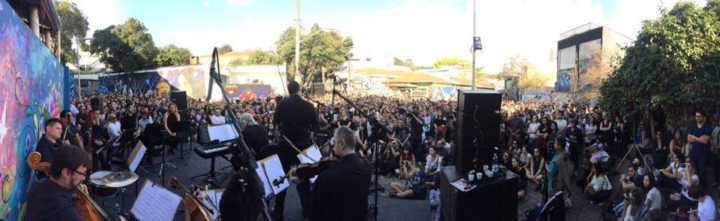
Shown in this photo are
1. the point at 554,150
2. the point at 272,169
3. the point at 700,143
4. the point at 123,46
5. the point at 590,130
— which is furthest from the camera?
the point at 123,46

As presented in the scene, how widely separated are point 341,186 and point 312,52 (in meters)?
35.0

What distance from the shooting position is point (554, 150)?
9422mm

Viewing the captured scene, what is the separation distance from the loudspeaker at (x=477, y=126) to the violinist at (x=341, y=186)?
265 centimetres

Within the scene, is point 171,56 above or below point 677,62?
above

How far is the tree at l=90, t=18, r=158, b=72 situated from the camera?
117 feet

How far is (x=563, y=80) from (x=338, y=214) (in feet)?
116

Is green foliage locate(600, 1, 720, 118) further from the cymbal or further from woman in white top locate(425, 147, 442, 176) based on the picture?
the cymbal

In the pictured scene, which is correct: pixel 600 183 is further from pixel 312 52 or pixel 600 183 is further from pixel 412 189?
pixel 312 52

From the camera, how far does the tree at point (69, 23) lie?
32000 millimetres

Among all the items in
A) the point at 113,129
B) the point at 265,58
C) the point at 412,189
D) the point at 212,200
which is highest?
the point at 265,58

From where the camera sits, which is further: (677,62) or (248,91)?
(248,91)

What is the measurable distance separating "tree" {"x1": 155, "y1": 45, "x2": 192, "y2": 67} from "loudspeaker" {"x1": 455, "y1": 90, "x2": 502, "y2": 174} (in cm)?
3885

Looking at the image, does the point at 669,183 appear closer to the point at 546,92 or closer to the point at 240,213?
the point at 240,213

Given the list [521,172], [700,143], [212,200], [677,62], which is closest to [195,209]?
[212,200]
